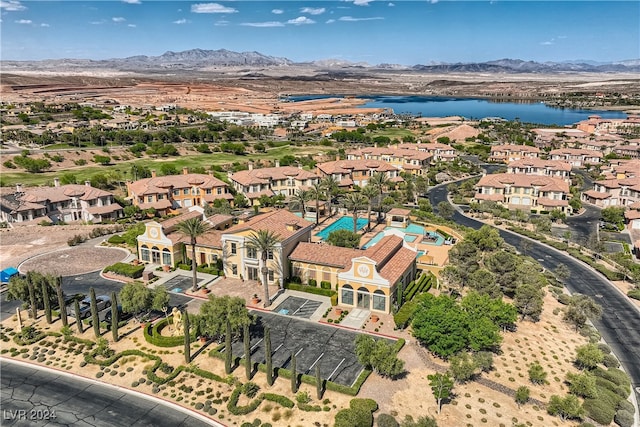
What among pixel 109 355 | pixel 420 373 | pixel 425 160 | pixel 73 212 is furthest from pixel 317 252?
pixel 425 160

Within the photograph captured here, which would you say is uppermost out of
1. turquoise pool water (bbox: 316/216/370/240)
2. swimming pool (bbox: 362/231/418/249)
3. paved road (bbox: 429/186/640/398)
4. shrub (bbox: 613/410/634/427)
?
swimming pool (bbox: 362/231/418/249)

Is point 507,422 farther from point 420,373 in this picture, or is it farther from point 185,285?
point 185,285

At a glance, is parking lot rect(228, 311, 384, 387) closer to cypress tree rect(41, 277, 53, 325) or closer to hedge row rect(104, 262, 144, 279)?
hedge row rect(104, 262, 144, 279)

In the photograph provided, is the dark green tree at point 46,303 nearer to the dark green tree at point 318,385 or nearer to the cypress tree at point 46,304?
the cypress tree at point 46,304

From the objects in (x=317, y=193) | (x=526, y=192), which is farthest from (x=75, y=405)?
(x=526, y=192)

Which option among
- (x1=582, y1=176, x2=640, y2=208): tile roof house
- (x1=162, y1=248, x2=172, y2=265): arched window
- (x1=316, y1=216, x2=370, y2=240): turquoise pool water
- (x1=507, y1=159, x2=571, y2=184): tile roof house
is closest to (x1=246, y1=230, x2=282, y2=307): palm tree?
(x1=162, y1=248, x2=172, y2=265): arched window
